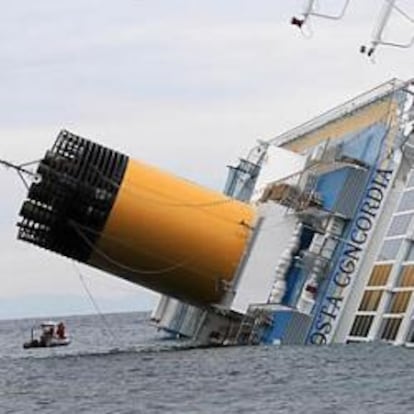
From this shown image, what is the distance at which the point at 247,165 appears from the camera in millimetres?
65125

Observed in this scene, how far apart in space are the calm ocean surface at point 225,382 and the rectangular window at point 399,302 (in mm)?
1222

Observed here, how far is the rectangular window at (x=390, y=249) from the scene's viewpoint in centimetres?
5075

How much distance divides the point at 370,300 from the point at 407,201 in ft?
10.8

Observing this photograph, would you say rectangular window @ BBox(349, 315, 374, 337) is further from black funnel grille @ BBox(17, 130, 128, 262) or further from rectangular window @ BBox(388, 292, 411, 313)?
black funnel grille @ BBox(17, 130, 128, 262)

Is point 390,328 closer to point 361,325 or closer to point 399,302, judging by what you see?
point 399,302

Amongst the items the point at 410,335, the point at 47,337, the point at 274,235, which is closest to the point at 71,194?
the point at 274,235

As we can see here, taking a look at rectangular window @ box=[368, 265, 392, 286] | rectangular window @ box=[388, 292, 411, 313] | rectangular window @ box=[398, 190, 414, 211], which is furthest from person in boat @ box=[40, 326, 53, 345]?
rectangular window @ box=[398, 190, 414, 211]

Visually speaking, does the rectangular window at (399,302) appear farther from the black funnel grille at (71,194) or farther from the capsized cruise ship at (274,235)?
the black funnel grille at (71,194)

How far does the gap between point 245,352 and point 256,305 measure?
1.51 metres

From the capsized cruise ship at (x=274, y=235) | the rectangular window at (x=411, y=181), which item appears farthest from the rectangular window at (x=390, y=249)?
the rectangular window at (x=411, y=181)

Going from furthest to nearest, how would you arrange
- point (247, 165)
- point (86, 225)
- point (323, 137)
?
1. point (247, 165)
2. point (323, 137)
3. point (86, 225)

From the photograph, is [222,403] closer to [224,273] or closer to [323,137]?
[224,273]

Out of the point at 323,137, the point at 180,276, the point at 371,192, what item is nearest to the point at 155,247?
the point at 180,276

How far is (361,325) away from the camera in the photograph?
51438 mm
